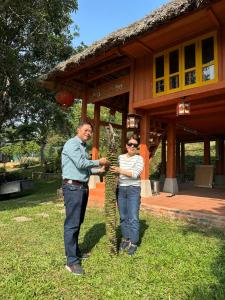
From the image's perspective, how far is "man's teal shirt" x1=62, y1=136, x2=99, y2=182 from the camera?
12.2 ft

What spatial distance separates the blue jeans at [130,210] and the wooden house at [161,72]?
12.2 feet

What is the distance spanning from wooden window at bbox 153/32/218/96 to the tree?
16.8ft

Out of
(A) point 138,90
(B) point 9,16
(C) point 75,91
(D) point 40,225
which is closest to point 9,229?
(D) point 40,225

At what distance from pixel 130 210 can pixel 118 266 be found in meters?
0.83

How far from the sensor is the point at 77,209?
147 inches

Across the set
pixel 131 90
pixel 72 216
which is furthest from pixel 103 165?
pixel 131 90

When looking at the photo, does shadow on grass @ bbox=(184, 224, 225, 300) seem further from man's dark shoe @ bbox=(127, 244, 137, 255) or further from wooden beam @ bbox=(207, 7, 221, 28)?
wooden beam @ bbox=(207, 7, 221, 28)

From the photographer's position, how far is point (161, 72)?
816 cm

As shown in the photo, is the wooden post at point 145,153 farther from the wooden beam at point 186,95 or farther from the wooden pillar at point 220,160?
the wooden pillar at point 220,160

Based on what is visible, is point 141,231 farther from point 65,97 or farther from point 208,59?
point 65,97

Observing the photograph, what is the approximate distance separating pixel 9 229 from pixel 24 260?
6.23ft

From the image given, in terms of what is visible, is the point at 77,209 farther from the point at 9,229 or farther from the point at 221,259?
the point at 9,229

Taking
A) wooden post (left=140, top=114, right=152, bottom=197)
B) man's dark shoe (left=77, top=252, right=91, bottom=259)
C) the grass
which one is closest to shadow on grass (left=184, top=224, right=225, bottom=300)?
the grass

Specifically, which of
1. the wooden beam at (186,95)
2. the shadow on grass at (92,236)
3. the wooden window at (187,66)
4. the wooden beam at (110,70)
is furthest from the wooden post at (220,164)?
the shadow on grass at (92,236)
